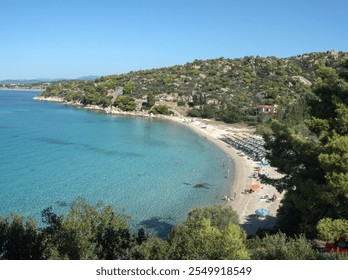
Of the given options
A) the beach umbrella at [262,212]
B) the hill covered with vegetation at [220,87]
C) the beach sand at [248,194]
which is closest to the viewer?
the beach sand at [248,194]

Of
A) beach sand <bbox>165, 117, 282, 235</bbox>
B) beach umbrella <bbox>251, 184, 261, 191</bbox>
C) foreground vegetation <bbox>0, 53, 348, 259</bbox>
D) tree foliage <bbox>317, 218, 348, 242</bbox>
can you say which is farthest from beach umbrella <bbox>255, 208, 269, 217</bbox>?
tree foliage <bbox>317, 218, 348, 242</bbox>

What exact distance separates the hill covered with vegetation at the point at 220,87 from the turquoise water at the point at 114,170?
17.6m

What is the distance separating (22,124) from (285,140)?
58.1 m

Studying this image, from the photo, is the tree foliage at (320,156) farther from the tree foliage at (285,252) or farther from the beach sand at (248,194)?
the beach sand at (248,194)

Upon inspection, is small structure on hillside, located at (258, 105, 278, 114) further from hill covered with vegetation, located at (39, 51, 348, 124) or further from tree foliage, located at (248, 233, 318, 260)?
tree foliage, located at (248, 233, 318, 260)

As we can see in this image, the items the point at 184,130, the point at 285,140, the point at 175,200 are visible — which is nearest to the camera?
the point at 285,140

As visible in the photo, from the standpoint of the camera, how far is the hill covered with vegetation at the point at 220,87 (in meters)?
72.8

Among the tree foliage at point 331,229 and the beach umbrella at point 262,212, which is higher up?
the tree foliage at point 331,229

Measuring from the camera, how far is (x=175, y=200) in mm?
25078

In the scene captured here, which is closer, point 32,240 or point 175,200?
point 32,240

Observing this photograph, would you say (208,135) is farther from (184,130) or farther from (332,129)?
(332,129)

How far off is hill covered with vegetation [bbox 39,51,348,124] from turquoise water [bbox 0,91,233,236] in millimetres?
17610

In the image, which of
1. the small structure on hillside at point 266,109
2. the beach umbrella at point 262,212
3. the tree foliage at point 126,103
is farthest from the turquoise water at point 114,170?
the tree foliage at point 126,103

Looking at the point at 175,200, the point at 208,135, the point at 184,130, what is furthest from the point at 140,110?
the point at 175,200
